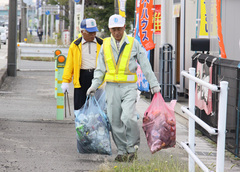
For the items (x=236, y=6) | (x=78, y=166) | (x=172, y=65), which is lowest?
(x=78, y=166)

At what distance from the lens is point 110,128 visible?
24.0 feet

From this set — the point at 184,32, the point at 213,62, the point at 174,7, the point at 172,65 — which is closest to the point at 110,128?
the point at 213,62

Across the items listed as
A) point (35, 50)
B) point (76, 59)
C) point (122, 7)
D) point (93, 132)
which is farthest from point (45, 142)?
point (35, 50)

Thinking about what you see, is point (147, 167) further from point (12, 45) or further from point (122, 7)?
point (12, 45)

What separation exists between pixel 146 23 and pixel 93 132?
24.5 ft

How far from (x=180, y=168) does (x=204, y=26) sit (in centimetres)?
557

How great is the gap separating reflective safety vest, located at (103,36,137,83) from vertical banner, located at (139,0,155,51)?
6.93 m

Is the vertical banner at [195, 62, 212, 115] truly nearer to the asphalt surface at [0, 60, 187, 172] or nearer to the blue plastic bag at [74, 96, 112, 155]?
the asphalt surface at [0, 60, 187, 172]

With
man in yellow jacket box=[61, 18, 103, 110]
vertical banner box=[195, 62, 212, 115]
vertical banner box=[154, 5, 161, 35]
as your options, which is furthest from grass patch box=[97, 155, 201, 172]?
vertical banner box=[154, 5, 161, 35]

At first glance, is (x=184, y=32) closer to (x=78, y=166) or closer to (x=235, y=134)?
(x=235, y=134)

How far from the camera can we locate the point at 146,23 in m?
14.2

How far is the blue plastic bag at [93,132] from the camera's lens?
7.07 metres

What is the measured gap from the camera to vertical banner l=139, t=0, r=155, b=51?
14.0 metres

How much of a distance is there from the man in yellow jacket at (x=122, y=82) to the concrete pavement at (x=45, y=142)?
31 centimetres
